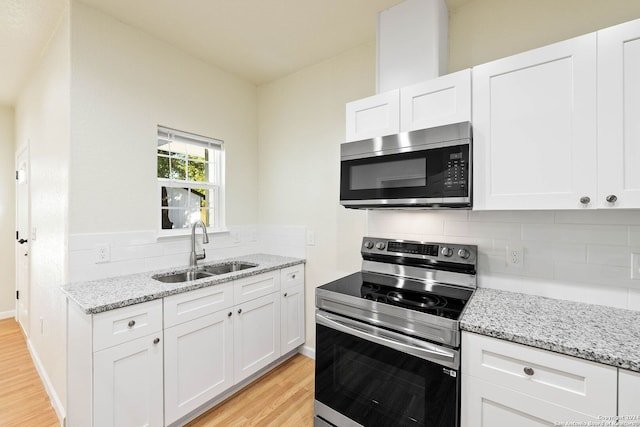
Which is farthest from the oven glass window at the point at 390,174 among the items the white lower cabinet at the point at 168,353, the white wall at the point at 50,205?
the white wall at the point at 50,205

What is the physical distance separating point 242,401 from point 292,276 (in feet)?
3.23

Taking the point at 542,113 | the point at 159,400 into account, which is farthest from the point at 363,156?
the point at 159,400

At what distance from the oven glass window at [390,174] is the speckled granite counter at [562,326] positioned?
0.72 meters

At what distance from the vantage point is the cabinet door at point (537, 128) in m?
1.26

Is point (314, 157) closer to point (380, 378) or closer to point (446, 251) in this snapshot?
point (446, 251)

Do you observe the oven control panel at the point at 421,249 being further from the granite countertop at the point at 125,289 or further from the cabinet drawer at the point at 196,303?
the cabinet drawer at the point at 196,303

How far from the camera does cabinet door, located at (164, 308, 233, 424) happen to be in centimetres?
171

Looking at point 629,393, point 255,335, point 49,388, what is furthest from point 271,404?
point 629,393

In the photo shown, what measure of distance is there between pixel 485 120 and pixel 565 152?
14.8 inches

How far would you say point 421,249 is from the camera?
192 cm

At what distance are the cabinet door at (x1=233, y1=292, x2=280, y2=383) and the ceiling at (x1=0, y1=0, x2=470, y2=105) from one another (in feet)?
6.74

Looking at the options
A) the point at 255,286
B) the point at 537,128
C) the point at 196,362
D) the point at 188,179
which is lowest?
the point at 196,362

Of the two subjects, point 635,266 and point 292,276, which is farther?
point 292,276

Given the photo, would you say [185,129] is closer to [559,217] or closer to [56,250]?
[56,250]
